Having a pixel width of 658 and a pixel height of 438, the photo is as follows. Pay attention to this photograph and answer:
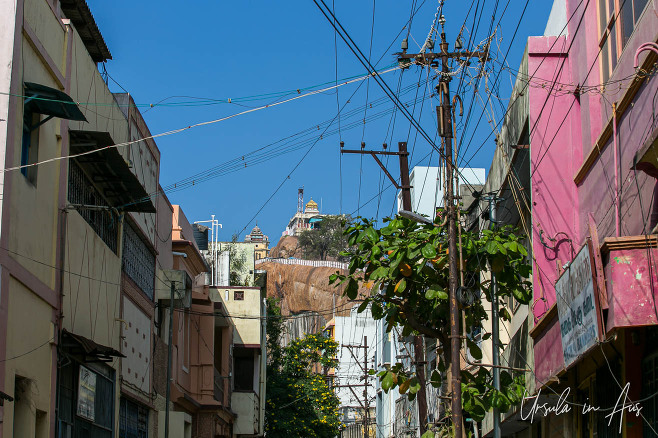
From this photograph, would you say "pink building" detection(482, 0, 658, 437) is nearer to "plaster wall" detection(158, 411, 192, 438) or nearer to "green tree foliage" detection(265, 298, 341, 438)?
"plaster wall" detection(158, 411, 192, 438)

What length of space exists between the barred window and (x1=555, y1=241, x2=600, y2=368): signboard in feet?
37.5

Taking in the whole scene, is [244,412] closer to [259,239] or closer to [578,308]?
[578,308]

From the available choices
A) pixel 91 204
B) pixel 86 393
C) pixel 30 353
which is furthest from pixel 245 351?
pixel 30 353

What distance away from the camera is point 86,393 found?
17.1 meters

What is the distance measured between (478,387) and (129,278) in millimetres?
9409

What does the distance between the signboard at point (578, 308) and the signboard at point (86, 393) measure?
9179mm

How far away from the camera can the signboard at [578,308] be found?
10.2 meters

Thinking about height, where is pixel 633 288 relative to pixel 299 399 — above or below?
below

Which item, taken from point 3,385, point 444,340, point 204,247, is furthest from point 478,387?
point 204,247

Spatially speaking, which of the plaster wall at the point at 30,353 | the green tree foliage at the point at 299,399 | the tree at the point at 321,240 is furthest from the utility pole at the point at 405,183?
the tree at the point at 321,240

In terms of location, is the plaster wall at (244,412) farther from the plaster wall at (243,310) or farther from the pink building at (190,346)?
the plaster wall at (243,310)

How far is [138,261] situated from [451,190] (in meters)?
9.65

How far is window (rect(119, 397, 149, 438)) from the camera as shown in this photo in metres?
20.2

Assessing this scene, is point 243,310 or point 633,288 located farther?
point 243,310
